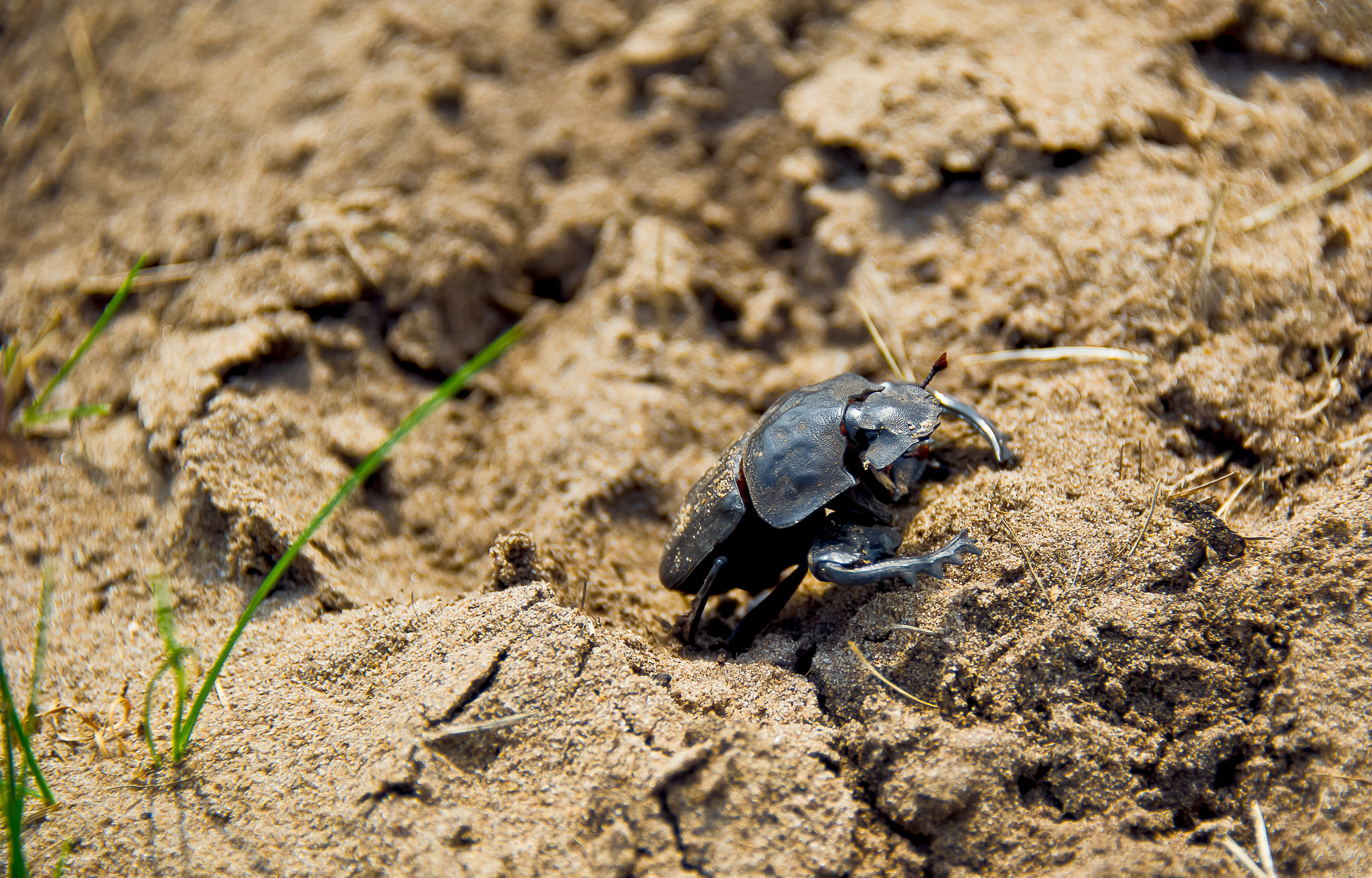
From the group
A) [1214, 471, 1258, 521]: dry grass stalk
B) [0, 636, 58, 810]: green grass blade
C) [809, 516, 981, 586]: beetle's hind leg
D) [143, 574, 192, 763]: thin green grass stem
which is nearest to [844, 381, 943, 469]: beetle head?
[809, 516, 981, 586]: beetle's hind leg

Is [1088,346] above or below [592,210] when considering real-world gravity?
below

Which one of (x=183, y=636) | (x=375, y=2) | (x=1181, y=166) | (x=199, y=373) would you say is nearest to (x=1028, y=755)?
(x=1181, y=166)

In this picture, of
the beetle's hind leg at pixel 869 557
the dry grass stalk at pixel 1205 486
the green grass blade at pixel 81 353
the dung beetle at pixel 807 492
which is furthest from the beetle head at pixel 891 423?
the green grass blade at pixel 81 353

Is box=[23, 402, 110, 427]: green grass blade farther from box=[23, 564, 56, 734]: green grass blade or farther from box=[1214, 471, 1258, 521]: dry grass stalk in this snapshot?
box=[1214, 471, 1258, 521]: dry grass stalk

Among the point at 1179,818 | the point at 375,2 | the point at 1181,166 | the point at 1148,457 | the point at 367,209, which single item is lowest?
the point at 1179,818

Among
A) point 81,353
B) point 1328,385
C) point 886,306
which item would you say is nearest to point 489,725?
point 81,353

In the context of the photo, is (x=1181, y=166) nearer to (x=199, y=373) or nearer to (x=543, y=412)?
(x=543, y=412)

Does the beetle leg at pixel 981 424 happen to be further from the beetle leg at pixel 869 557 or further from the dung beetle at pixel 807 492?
the beetle leg at pixel 869 557
